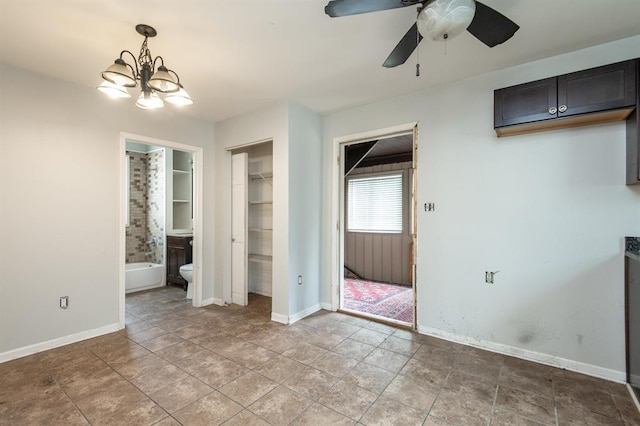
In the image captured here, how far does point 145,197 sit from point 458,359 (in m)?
5.70

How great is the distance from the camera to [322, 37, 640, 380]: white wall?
224cm

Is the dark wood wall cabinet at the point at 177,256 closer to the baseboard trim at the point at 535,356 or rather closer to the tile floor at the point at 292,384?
the tile floor at the point at 292,384

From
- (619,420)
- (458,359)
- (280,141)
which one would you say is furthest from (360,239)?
(619,420)

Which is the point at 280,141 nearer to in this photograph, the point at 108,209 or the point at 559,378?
the point at 108,209

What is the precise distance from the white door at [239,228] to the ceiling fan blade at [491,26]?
9.98 feet

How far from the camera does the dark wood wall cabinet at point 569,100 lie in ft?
6.65

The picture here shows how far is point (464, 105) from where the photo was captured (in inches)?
111

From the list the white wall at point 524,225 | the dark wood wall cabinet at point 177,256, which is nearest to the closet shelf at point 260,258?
the dark wood wall cabinet at point 177,256

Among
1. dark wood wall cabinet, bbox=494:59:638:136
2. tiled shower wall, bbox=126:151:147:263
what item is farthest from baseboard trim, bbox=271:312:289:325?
tiled shower wall, bbox=126:151:147:263

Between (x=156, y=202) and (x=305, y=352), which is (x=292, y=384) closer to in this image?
(x=305, y=352)

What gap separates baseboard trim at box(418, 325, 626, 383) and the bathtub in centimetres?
428

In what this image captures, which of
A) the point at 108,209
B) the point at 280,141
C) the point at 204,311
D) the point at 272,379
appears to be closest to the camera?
the point at 272,379

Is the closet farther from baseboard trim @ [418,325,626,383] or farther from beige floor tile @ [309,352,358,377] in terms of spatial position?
baseboard trim @ [418,325,626,383]

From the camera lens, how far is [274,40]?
2.21 metres
